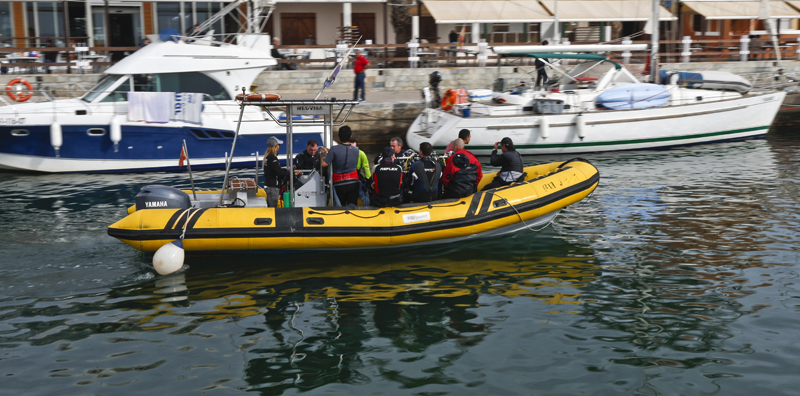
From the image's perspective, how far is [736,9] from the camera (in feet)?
88.9

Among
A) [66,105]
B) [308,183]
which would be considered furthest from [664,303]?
[66,105]

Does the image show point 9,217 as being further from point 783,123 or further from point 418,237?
point 783,123

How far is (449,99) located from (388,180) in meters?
8.63

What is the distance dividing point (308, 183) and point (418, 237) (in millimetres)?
1659

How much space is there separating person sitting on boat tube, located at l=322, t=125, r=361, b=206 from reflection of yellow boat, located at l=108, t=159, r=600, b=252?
433 millimetres

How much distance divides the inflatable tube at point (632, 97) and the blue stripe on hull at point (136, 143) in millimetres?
6960

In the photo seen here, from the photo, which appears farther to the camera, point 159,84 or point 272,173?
point 159,84

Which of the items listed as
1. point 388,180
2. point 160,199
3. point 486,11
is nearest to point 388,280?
point 388,180

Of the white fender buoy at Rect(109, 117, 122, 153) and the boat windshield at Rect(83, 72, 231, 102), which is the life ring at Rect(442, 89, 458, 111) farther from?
the white fender buoy at Rect(109, 117, 122, 153)

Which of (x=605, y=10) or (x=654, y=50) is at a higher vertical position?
(x=605, y=10)

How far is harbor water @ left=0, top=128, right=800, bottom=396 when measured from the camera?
19.0 feet

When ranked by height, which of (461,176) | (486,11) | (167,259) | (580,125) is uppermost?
(486,11)

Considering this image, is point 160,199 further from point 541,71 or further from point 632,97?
point 632,97

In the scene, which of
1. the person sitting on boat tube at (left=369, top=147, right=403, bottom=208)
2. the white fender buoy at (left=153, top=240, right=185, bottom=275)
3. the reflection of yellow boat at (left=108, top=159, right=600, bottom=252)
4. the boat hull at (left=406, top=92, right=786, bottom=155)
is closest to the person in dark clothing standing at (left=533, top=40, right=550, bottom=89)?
the boat hull at (left=406, top=92, right=786, bottom=155)
